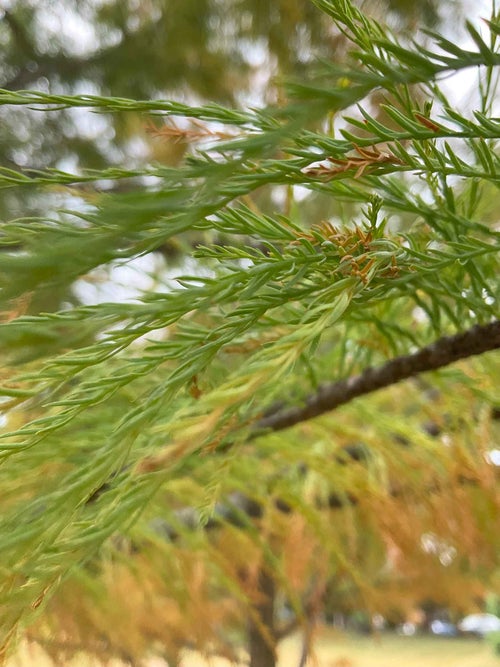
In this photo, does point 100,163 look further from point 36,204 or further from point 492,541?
point 492,541

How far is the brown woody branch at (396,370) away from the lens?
23 cm

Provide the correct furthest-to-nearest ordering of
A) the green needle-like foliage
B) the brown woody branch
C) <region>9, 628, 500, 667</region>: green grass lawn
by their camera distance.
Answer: <region>9, 628, 500, 667</region>: green grass lawn → the brown woody branch → the green needle-like foliage

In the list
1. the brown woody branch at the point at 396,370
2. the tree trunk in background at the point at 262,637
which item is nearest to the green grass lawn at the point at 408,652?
the tree trunk in background at the point at 262,637

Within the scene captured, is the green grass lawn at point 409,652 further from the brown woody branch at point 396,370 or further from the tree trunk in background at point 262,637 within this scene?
the brown woody branch at point 396,370

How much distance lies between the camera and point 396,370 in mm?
270

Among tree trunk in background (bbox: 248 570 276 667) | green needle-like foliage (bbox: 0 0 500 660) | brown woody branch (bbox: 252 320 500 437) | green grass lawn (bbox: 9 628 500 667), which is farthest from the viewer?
green grass lawn (bbox: 9 628 500 667)

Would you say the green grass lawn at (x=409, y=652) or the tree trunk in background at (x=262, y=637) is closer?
the tree trunk in background at (x=262, y=637)

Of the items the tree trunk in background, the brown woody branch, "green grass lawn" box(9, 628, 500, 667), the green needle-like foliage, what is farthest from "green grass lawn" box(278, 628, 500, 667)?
the green needle-like foliage

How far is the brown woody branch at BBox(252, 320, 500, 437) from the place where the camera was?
225 mm

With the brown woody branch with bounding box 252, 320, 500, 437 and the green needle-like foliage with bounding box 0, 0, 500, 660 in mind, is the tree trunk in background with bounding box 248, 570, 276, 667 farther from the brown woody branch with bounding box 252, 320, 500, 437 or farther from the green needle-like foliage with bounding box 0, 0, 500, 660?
the green needle-like foliage with bounding box 0, 0, 500, 660

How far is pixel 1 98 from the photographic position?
152 millimetres

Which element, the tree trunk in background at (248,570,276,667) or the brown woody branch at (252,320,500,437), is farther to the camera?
the tree trunk in background at (248,570,276,667)

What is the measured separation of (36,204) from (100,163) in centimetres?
13

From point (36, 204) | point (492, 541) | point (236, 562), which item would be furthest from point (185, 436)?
point (36, 204)
